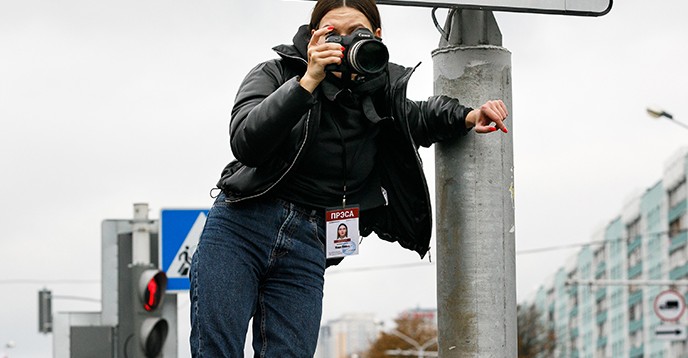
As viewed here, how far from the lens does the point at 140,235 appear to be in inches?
428

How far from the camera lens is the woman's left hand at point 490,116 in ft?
13.6

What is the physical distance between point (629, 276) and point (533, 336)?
23.5ft

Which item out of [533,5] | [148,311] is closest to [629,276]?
[148,311]

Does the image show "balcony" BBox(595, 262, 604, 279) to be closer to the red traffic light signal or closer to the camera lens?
the red traffic light signal

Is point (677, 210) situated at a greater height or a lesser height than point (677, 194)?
lesser

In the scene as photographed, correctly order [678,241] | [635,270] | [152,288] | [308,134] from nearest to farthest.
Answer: [308,134]
[152,288]
[678,241]
[635,270]

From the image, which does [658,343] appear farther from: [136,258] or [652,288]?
[136,258]

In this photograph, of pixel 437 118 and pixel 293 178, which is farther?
pixel 437 118

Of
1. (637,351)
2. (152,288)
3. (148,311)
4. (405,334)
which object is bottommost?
(637,351)

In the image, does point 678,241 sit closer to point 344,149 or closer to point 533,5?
point 533,5

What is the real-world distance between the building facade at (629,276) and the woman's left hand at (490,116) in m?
58.9

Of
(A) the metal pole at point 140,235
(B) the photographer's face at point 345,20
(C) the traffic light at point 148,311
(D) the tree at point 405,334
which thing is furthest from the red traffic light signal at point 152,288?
(D) the tree at point 405,334

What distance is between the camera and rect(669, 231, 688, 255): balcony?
77000 mm

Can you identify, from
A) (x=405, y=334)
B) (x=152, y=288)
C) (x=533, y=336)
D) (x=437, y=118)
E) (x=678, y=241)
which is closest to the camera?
(x=437, y=118)
